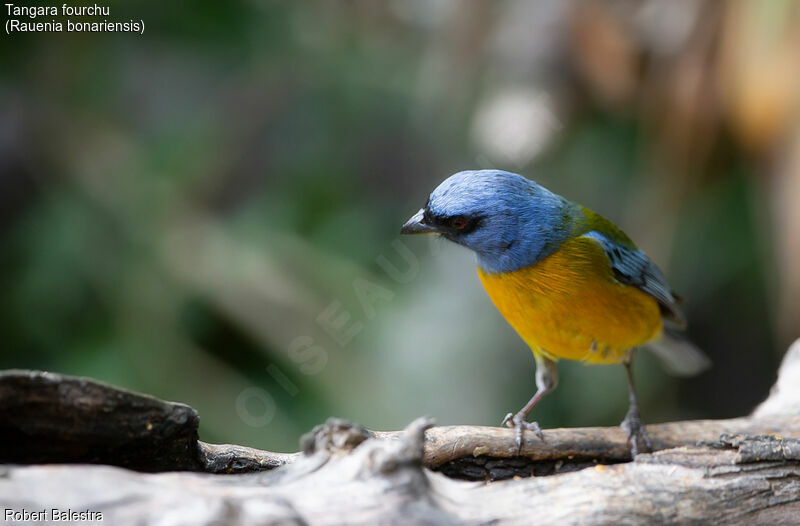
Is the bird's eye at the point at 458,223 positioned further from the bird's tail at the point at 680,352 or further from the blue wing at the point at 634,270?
the bird's tail at the point at 680,352

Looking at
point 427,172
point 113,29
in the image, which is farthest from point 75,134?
point 427,172

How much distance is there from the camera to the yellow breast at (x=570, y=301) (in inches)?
140

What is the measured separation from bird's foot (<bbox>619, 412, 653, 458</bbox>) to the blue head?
37.1 inches

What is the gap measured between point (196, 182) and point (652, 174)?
3455mm

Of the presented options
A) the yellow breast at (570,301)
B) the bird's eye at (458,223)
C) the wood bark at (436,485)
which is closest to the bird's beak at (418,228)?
the bird's eye at (458,223)

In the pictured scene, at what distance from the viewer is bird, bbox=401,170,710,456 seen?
3465 mm

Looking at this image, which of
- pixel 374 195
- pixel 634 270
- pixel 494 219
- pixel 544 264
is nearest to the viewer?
pixel 494 219

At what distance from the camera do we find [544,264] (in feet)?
11.7

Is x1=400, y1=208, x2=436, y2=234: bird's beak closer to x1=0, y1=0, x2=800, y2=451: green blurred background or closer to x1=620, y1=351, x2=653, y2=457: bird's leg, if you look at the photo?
x1=620, y1=351, x2=653, y2=457: bird's leg

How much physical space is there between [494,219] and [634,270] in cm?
93

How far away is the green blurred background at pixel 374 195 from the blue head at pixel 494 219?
1.85 meters

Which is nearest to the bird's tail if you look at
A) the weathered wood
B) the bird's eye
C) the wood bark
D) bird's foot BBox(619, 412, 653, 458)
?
bird's foot BBox(619, 412, 653, 458)

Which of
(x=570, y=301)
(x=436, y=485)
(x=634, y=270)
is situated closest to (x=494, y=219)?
(x=570, y=301)

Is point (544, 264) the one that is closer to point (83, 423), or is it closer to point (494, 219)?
point (494, 219)
